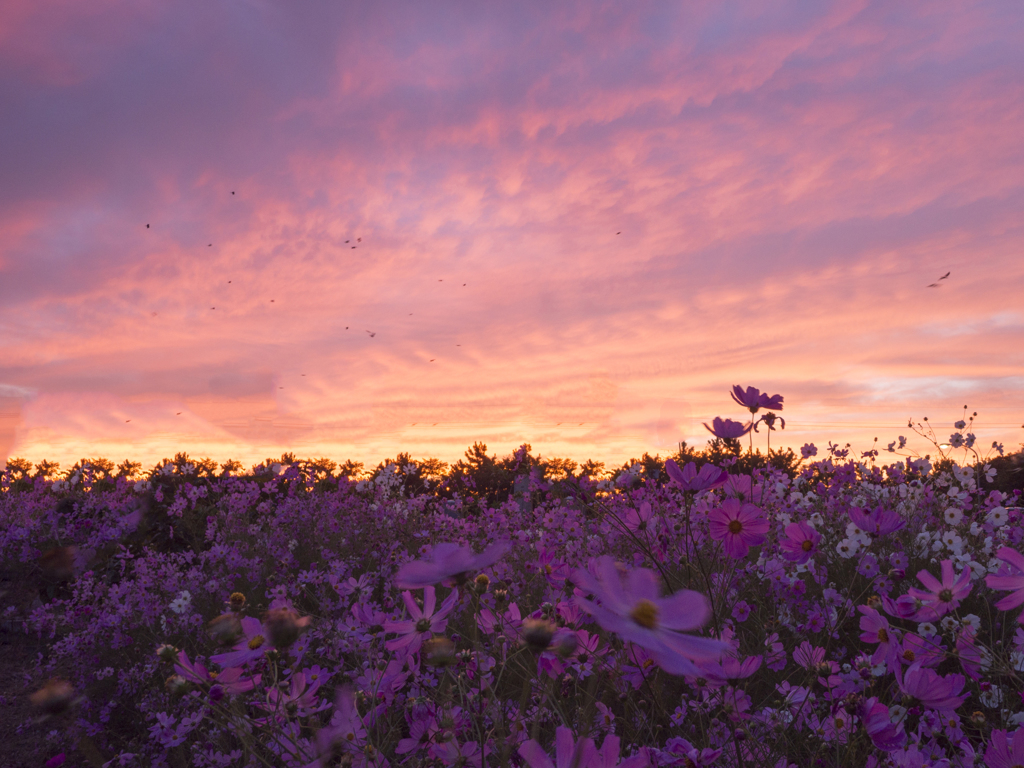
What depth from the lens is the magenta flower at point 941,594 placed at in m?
1.80

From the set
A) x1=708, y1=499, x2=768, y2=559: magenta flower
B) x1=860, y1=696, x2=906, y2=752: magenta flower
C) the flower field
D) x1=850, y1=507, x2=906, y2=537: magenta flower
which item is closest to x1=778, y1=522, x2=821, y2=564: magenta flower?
the flower field

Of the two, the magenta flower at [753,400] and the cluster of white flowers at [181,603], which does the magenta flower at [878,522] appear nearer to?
the magenta flower at [753,400]

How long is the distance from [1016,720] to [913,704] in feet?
2.10

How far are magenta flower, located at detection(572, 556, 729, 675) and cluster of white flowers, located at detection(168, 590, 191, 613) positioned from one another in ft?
11.8

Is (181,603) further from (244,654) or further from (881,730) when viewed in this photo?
(881,730)

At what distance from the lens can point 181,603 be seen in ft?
12.6

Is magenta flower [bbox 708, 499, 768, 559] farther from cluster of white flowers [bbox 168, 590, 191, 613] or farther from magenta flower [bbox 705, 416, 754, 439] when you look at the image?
cluster of white flowers [bbox 168, 590, 191, 613]

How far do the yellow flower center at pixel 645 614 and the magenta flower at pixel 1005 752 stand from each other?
1069 mm

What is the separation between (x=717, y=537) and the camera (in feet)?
5.82

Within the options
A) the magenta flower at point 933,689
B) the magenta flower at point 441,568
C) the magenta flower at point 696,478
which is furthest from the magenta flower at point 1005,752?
the magenta flower at point 441,568

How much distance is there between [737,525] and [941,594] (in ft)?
1.93

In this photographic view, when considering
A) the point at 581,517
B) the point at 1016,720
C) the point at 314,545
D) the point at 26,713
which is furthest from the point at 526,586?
the point at 26,713

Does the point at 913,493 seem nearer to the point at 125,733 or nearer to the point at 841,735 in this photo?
the point at 841,735

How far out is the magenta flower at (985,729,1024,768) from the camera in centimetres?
138
